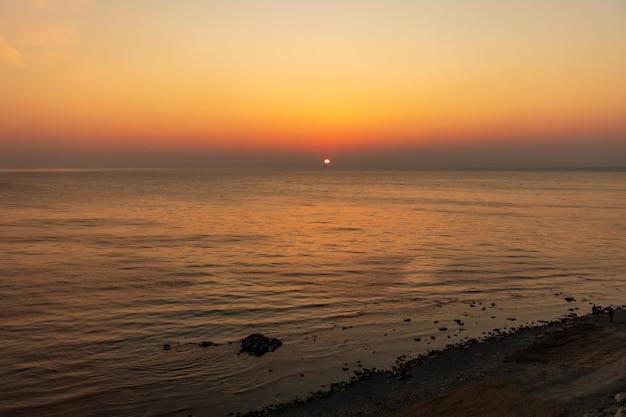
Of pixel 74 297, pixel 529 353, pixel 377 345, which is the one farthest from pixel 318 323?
pixel 74 297

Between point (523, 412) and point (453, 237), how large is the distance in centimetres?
4048

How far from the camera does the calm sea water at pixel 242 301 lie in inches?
658

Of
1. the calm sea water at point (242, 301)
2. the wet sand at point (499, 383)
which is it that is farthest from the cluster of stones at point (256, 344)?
the wet sand at point (499, 383)

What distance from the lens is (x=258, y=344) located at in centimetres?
1967

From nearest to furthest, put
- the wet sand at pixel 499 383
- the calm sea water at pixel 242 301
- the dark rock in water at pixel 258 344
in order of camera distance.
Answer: the wet sand at pixel 499 383, the calm sea water at pixel 242 301, the dark rock in water at pixel 258 344

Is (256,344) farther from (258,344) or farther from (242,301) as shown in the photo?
(242,301)

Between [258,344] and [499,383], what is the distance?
9579 millimetres

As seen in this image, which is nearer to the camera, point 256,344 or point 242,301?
point 256,344

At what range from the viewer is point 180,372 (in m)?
17.5

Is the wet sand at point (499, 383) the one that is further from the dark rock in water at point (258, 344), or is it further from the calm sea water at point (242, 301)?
the dark rock in water at point (258, 344)

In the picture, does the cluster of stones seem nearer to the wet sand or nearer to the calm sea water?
the calm sea water

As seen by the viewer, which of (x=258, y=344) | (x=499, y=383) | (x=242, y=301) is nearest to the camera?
(x=499, y=383)

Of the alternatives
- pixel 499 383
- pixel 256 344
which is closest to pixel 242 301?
pixel 256 344

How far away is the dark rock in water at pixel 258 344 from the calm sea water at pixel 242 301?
59 cm
